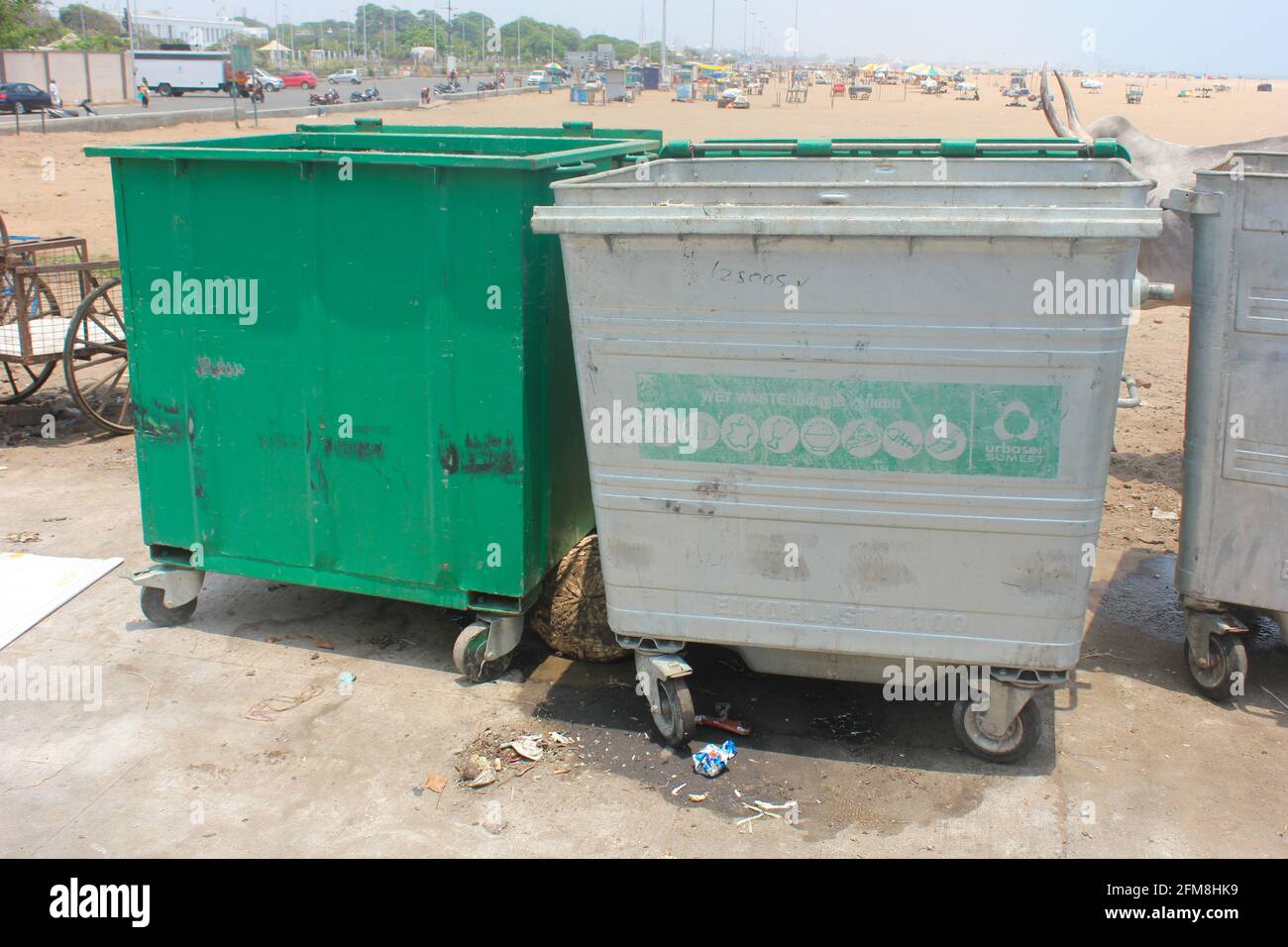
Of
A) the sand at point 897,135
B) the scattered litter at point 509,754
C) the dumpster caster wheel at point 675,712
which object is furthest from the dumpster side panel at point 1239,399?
the scattered litter at point 509,754

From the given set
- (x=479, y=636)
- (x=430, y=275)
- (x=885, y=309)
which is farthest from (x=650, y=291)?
(x=479, y=636)

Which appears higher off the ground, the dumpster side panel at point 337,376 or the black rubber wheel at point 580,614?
the dumpster side panel at point 337,376

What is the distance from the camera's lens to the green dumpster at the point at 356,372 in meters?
4.10

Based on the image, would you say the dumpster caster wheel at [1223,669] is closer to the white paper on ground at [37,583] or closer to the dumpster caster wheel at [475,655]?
the dumpster caster wheel at [475,655]

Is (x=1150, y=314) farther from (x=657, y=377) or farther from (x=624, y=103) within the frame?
(x=624, y=103)

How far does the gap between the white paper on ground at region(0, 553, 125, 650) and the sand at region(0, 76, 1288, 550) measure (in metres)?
5.02

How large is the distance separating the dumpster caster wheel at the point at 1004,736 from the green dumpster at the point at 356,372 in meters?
1.68

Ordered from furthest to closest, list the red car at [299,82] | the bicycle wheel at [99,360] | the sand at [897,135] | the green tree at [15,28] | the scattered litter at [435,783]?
the red car at [299,82] < the green tree at [15,28] < the bicycle wheel at [99,360] < the sand at [897,135] < the scattered litter at [435,783]

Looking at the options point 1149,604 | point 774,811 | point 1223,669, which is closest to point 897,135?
point 1149,604

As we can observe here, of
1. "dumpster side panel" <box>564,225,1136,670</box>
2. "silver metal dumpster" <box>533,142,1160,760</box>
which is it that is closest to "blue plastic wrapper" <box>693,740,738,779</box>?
"silver metal dumpster" <box>533,142,1160,760</box>

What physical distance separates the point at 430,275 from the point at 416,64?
98.7m

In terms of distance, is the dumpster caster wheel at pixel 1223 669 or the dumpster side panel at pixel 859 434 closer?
the dumpster side panel at pixel 859 434

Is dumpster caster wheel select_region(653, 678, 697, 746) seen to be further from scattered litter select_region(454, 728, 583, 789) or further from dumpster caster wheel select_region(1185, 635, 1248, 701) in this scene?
dumpster caster wheel select_region(1185, 635, 1248, 701)

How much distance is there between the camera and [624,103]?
5147 cm
